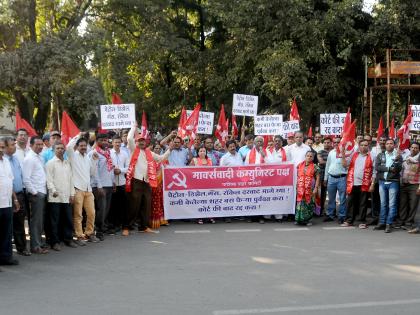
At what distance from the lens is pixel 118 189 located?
9.90 m

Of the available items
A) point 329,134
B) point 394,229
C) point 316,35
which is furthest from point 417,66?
point 394,229

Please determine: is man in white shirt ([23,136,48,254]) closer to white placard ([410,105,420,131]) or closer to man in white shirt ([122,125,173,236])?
man in white shirt ([122,125,173,236])

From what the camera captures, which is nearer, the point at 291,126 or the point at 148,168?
the point at 148,168

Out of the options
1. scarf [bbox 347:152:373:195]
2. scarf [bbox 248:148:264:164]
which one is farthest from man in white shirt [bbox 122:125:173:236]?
scarf [bbox 347:152:373:195]

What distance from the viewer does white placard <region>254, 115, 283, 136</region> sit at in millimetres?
12469

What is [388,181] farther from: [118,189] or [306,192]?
[118,189]

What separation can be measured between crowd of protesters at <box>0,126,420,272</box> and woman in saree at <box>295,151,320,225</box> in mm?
21

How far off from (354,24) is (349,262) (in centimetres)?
1730

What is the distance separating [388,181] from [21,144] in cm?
680

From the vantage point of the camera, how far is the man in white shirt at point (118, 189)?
9.70 meters

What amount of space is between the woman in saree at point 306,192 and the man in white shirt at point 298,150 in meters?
0.50

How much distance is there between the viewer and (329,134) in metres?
13.1

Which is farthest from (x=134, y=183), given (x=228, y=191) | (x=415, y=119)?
(x=415, y=119)

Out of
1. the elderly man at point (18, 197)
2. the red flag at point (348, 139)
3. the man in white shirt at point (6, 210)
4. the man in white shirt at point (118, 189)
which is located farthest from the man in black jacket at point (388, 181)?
the man in white shirt at point (6, 210)
